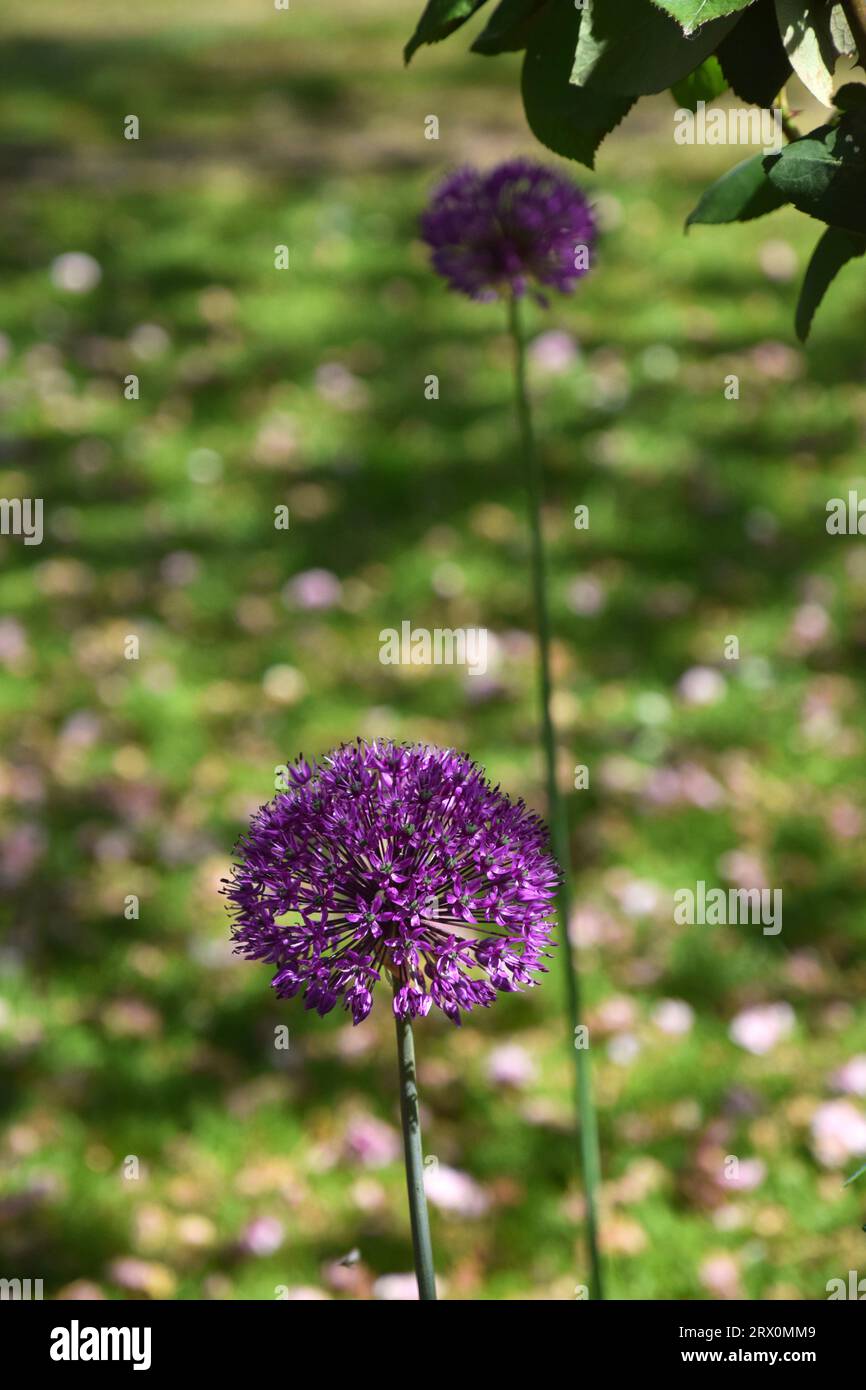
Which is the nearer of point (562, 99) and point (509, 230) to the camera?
point (562, 99)

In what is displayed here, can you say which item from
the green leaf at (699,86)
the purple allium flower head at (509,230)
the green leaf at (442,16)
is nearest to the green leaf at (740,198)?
the green leaf at (699,86)

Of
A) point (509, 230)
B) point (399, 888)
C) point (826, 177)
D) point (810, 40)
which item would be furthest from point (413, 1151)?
point (509, 230)

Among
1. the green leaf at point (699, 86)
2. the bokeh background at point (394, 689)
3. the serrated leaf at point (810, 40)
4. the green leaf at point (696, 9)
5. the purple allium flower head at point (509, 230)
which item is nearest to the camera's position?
the green leaf at point (696, 9)

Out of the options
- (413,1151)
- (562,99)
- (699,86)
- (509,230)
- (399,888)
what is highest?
(509,230)

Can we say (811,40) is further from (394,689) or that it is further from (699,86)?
(394,689)

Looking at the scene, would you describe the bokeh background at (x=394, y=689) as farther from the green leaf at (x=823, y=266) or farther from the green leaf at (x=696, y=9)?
the green leaf at (x=696, y=9)

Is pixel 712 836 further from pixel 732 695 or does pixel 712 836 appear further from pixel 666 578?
pixel 666 578

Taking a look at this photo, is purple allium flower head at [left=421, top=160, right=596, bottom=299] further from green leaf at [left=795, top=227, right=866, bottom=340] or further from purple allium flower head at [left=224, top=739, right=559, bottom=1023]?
purple allium flower head at [left=224, top=739, right=559, bottom=1023]

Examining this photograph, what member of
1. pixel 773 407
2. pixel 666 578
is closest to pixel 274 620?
pixel 666 578
